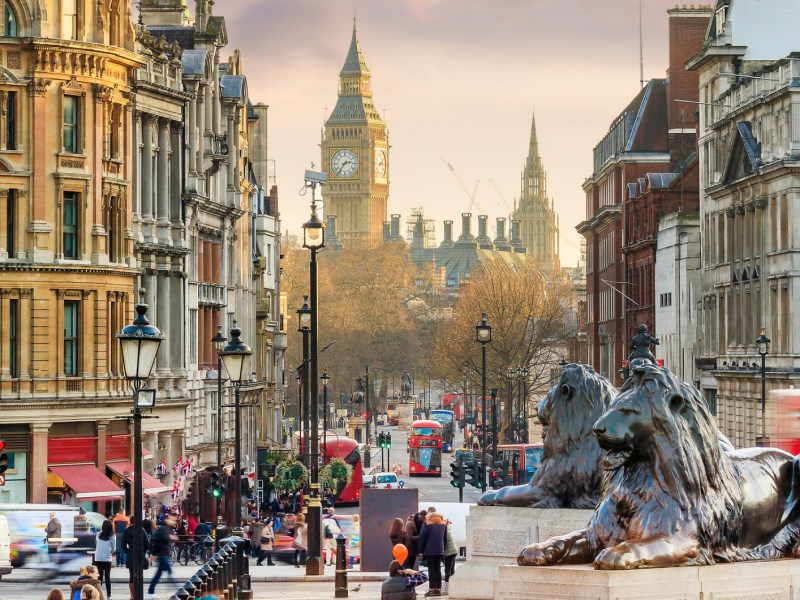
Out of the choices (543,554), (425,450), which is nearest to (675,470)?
(543,554)

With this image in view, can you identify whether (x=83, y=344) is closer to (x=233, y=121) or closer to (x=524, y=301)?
(x=233, y=121)

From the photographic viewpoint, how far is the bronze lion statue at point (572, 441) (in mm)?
23609

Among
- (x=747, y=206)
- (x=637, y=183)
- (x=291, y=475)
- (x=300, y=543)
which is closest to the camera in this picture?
(x=300, y=543)

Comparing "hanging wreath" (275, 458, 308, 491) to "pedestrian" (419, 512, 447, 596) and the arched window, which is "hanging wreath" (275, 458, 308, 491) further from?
"pedestrian" (419, 512, 447, 596)

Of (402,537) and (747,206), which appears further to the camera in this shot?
(747,206)

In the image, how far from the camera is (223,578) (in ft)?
88.7

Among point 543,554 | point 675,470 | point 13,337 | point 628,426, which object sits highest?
point 13,337

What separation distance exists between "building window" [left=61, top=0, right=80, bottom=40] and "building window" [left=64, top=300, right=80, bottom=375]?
21.9 feet

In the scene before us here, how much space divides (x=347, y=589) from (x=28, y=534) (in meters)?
12.2

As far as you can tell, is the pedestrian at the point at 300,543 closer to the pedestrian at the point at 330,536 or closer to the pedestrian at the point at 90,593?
the pedestrian at the point at 330,536

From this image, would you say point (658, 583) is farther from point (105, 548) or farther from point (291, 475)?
point (291, 475)

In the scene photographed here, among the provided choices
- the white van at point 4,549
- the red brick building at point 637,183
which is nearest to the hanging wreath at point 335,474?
the red brick building at point 637,183

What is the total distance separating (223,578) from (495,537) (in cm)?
414

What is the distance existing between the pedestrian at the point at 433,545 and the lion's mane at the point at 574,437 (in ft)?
20.3
